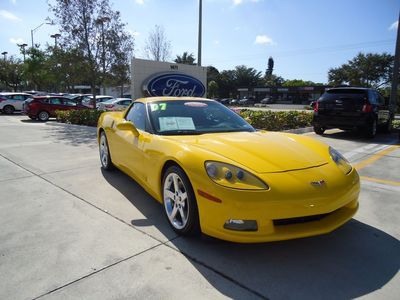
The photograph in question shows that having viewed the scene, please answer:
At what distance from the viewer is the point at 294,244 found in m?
2.96

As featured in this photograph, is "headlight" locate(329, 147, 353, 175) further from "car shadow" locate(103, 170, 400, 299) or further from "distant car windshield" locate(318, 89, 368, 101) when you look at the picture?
"distant car windshield" locate(318, 89, 368, 101)

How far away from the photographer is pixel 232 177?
2.59 meters

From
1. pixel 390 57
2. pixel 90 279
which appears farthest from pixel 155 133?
pixel 390 57

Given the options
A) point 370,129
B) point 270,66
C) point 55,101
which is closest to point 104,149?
point 370,129

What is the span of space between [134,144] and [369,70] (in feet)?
206

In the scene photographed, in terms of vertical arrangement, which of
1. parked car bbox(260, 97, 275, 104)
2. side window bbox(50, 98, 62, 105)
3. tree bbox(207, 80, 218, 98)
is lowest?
side window bbox(50, 98, 62, 105)

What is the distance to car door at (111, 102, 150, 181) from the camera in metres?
3.75

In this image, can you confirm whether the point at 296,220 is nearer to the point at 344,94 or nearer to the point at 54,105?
the point at 344,94

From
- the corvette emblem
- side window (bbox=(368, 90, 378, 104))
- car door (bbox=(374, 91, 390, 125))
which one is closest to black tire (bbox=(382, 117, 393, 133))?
car door (bbox=(374, 91, 390, 125))

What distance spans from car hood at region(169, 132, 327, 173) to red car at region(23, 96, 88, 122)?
50.3 feet

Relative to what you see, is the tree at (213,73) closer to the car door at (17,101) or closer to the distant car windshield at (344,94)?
the car door at (17,101)

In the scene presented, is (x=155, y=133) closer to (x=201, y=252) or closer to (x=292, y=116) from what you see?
(x=201, y=252)

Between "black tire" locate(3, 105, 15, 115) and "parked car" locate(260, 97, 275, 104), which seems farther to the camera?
"parked car" locate(260, 97, 275, 104)

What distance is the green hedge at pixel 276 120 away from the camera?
420 inches
